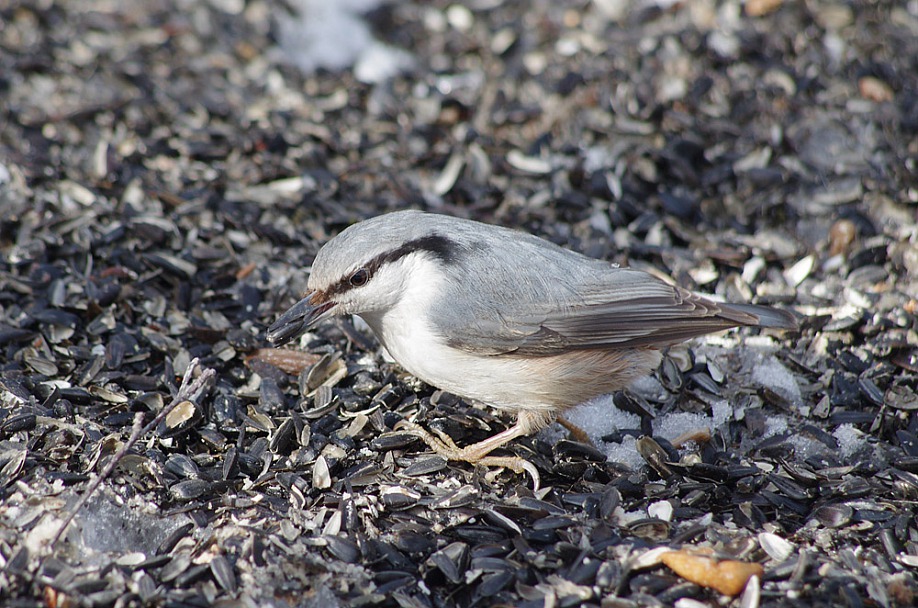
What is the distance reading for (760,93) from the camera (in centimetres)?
636

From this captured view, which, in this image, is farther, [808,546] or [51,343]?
[51,343]

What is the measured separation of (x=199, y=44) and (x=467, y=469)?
4825 millimetres

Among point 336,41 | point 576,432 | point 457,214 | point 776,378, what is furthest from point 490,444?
point 336,41

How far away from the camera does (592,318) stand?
153 inches

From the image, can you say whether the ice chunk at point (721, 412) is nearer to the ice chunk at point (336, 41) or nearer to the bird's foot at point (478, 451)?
the bird's foot at point (478, 451)

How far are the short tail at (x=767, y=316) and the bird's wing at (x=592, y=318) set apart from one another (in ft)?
0.03

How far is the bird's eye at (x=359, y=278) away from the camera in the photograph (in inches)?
146

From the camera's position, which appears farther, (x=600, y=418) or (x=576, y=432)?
(x=600, y=418)

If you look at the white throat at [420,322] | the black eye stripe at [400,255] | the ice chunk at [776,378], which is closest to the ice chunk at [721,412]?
the ice chunk at [776,378]

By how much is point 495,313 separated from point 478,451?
689 mm

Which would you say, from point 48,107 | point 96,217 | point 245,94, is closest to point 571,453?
point 96,217

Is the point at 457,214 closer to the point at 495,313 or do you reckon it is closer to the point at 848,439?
the point at 495,313

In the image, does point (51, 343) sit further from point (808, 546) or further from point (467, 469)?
point (808, 546)

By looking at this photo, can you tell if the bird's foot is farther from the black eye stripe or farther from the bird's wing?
the black eye stripe
